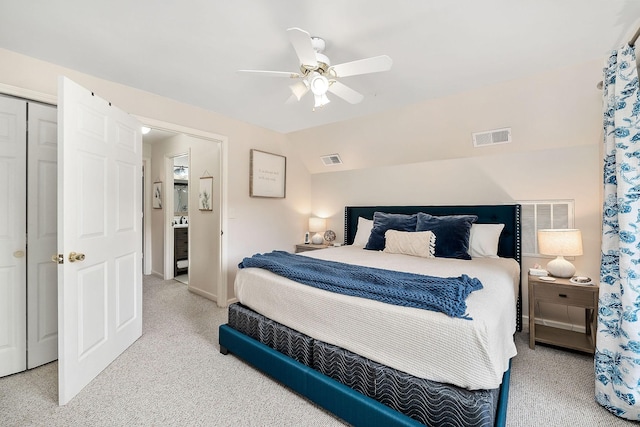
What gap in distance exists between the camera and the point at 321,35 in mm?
1852

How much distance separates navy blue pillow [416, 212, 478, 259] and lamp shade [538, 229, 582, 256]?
0.64 m

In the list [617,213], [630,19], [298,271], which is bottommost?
[298,271]

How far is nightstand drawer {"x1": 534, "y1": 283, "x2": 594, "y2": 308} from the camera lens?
2259 mm

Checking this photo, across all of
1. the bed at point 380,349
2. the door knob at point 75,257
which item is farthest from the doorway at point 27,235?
the bed at point 380,349

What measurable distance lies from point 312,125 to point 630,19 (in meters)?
2.93

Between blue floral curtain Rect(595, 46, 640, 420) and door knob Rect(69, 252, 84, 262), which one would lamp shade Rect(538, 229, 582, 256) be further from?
door knob Rect(69, 252, 84, 262)

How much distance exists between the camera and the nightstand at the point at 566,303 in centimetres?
226

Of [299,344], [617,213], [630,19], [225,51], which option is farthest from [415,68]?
[299,344]

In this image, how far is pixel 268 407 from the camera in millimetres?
1742

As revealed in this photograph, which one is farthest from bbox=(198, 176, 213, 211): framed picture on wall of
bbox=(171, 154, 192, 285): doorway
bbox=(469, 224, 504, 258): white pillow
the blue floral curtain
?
the blue floral curtain

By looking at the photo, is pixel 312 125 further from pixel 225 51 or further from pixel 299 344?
pixel 299 344

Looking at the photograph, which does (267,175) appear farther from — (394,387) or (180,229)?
(394,387)

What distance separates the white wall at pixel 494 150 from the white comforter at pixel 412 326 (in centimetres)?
129

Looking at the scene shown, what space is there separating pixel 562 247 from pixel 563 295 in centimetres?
41
